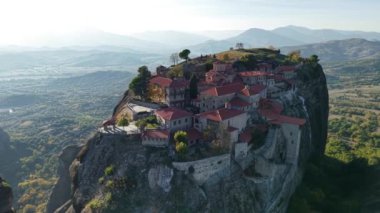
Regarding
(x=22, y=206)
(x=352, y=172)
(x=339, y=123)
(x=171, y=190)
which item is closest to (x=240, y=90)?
(x=171, y=190)

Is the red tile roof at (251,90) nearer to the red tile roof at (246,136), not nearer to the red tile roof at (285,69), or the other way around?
the red tile roof at (246,136)

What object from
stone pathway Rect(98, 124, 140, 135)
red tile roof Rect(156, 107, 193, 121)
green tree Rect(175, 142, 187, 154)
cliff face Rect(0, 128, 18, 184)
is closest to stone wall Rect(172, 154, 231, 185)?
green tree Rect(175, 142, 187, 154)

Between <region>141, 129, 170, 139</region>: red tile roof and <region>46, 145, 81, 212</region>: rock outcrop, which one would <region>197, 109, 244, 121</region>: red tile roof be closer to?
<region>141, 129, 170, 139</region>: red tile roof

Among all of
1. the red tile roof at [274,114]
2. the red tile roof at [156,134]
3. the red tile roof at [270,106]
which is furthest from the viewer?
the red tile roof at [270,106]

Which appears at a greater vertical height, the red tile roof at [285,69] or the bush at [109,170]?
the red tile roof at [285,69]

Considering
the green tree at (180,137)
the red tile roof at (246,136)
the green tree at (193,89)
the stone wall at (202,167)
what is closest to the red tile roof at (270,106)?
the red tile roof at (246,136)

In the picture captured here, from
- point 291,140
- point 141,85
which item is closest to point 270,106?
point 291,140

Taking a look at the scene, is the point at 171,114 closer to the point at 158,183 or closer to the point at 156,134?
the point at 156,134
